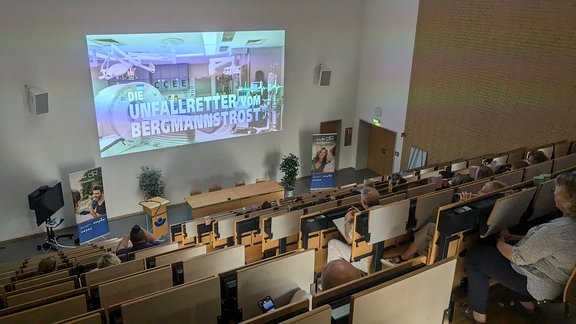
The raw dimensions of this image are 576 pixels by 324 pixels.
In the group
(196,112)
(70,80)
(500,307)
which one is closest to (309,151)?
(196,112)

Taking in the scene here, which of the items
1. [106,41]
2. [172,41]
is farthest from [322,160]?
[106,41]

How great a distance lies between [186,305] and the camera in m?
2.72

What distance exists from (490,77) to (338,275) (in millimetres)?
6862

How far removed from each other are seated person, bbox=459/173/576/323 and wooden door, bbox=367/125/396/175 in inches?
303

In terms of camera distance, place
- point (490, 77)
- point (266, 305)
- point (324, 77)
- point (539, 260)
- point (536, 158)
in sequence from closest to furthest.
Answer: point (266, 305), point (539, 260), point (536, 158), point (490, 77), point (324, 77)

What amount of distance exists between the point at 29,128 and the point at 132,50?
2.29 m

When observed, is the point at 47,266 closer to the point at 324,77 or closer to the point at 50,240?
the point at 50,240

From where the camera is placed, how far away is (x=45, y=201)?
760cm

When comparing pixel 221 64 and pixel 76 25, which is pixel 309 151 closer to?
pixel 221 64

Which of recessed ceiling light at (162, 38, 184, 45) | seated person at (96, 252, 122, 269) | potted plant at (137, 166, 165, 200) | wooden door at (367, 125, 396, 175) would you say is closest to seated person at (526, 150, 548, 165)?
seated person at (96, 252, 122, 269)

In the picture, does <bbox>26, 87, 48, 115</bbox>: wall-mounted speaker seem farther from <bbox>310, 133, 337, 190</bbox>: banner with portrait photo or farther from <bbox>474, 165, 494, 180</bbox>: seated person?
<bbox>474, 165, 494, 180</bbox>: seated person

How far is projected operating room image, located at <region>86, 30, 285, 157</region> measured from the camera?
828cm

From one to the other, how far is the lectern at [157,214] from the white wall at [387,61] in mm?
5642

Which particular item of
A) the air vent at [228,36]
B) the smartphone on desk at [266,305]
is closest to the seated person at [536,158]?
the smartphone on desk at [266,305]
